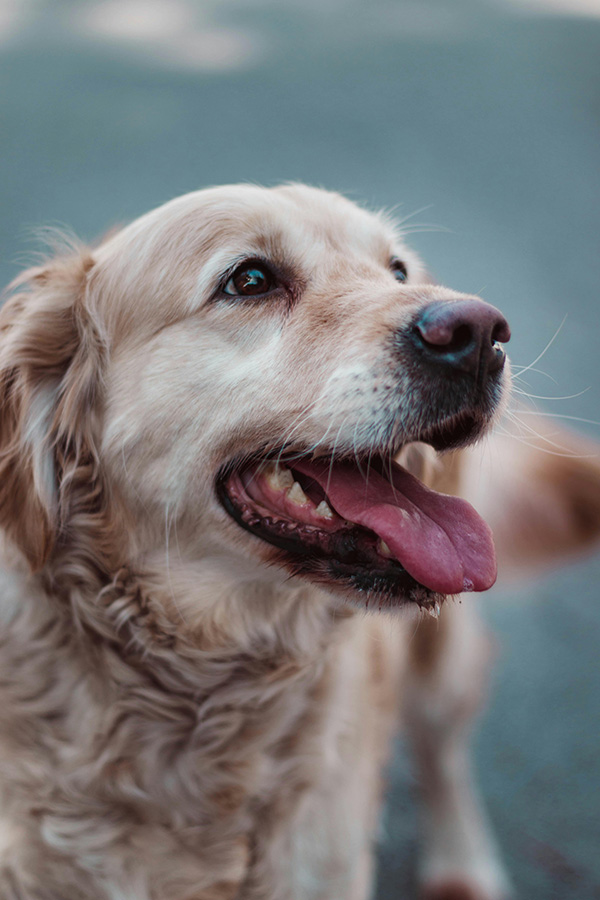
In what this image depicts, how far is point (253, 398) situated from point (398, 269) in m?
0.69

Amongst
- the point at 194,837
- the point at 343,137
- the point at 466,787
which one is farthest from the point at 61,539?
the point at 343,137

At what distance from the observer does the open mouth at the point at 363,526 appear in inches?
62.3

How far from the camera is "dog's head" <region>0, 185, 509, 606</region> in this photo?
1.58 metres

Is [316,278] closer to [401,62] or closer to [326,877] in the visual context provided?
[326,877]

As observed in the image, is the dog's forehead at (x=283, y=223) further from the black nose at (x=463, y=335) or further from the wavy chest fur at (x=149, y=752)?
the wavy chest fur at (x=149, y=752)

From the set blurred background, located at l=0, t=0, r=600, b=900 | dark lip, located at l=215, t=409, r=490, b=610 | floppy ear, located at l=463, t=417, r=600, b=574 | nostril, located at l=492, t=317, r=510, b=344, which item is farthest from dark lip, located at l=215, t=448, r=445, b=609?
blurred background, located at l=0, t=0, r=600, b=900

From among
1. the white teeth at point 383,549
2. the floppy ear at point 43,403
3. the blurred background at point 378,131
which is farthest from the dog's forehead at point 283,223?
the blurred background at point 378,131

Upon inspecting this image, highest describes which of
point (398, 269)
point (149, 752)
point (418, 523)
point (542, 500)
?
point (398, 269)

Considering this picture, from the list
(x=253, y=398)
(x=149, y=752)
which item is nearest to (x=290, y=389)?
(x=253, y=398)

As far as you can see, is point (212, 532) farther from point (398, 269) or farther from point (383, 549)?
point (398, 269)

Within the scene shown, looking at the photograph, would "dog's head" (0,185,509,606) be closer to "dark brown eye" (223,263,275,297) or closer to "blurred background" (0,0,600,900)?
"dark brown eye" (223,263,275,297)

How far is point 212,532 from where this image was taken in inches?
69.3

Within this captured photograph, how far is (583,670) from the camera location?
355 centimetres

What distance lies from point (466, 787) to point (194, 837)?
4.55 ft
